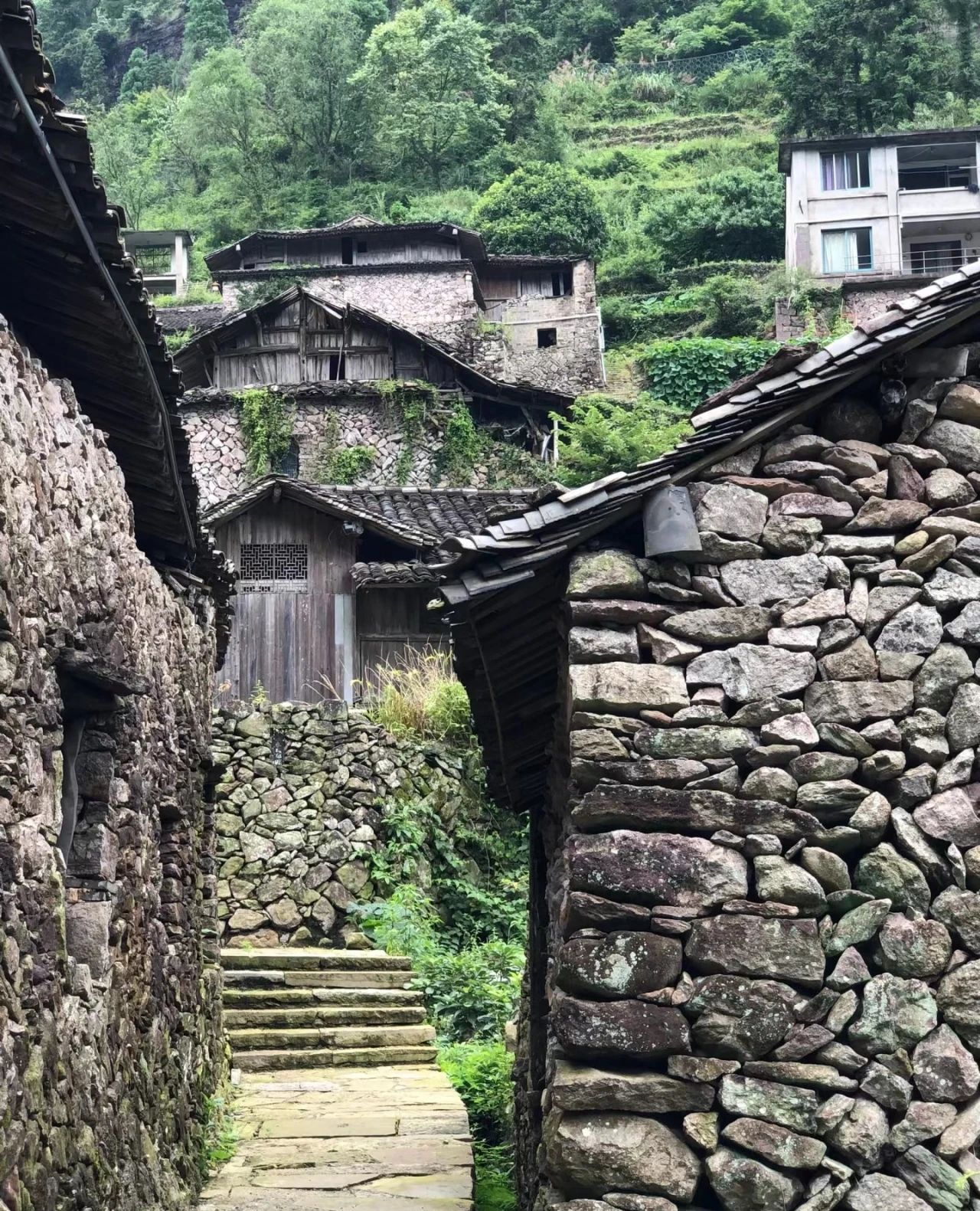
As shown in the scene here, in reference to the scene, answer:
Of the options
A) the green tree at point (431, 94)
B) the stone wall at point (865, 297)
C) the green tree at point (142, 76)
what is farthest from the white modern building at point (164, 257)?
the green tree at point (142, 76)

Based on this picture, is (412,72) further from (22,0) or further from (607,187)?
(22,0)

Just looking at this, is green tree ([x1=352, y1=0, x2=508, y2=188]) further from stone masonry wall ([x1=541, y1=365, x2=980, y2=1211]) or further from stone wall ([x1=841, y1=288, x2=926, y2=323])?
stone masonry wall ([x1=541, y1=365, x2=980, y2=1211])

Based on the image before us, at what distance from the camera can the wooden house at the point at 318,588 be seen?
17.5m

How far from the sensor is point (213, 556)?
846cm

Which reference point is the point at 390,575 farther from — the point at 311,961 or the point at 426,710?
the point at 311,961

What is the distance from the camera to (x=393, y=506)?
1873 cm

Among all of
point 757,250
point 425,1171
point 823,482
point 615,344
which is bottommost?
point 425,1171

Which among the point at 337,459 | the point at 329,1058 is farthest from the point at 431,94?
the point at 329,1058

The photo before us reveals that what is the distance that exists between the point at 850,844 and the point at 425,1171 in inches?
168

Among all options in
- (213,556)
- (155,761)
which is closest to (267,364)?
(213,556)

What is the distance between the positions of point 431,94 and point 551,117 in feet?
16.2

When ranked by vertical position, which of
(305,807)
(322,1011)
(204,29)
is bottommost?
(322,1011)

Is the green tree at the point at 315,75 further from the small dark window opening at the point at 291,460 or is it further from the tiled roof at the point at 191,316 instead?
the small dark window opening at the point at 291,460

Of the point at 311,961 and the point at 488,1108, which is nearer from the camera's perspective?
the point at 488,1108
